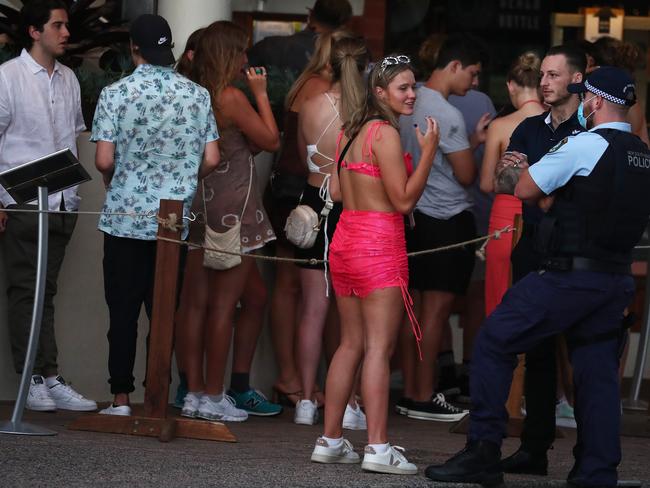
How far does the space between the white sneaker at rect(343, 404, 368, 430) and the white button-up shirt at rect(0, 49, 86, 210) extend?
6.18 ft

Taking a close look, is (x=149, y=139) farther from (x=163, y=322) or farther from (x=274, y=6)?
(x=274, y=6)

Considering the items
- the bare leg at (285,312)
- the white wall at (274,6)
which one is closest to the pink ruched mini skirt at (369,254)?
the bare leg at (285,312)

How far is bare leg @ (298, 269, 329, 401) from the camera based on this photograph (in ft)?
27.0

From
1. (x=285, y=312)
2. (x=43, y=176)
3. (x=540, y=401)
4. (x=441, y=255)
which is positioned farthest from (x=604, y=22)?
(x=43, y=176)

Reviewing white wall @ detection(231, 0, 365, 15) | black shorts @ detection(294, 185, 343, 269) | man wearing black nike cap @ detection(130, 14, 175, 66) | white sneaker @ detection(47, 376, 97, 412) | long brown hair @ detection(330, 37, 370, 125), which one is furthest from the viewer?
white wall @ detection(231, 0, 365, 15)

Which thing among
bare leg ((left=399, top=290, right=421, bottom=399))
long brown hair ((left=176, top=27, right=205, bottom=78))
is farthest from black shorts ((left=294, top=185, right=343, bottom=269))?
long brown hair ((left=176, top=27, right=205, bottom=78))

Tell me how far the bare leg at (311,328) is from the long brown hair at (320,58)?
981 mm

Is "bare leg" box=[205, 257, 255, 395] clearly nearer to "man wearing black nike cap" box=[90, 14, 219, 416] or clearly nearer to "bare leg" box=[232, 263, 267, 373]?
"bare leg" box=[232, 263, 267, 373]

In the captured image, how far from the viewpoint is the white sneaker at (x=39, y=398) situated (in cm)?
809

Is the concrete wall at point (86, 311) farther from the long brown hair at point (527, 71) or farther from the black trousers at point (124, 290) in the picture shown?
the long brown hair at point (527, 71)

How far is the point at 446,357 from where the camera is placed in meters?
9.34

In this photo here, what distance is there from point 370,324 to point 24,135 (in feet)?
8.14

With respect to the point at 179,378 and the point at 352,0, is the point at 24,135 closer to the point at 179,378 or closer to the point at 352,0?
the point at 179,378

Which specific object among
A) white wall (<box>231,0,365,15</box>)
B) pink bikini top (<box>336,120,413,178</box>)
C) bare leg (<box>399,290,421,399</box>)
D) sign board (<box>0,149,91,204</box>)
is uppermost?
white wall (<box>231,0,365,15</box>)
